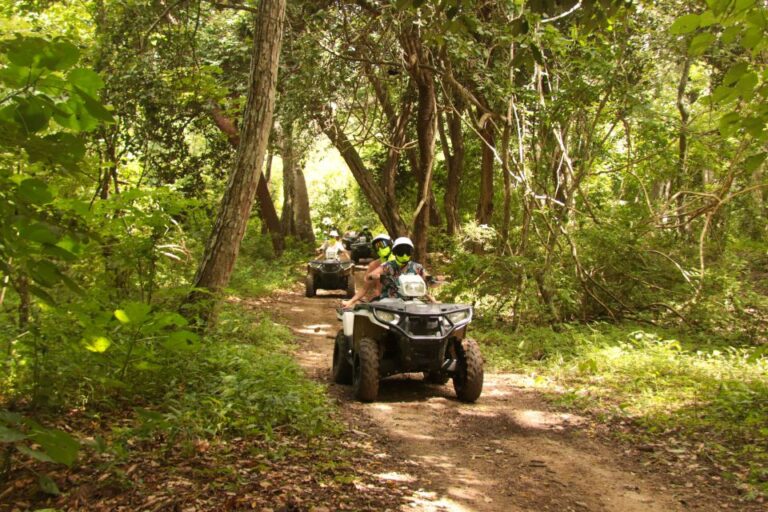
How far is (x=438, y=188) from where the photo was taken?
27.4 meters

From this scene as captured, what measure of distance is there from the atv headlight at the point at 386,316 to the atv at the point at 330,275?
10.4m

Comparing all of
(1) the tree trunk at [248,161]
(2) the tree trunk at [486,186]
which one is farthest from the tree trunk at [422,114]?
(1) the tree trunk at [248,161]

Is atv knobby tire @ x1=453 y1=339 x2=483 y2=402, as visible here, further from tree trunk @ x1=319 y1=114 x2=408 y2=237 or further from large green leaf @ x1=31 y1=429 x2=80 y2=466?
tree trunk @ x1=319 y1=114 x2=408 y2=237

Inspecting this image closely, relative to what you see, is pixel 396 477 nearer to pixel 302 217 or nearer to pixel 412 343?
pixel 412 343

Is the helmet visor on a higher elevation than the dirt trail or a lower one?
higher

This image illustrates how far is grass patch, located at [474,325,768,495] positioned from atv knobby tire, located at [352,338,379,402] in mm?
2314

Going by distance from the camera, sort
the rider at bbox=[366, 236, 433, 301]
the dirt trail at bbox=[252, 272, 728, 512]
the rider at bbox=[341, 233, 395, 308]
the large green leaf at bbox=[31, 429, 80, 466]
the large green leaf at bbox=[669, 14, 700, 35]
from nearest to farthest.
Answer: the large green leaf at bbox=[31, 429, 80, 466]
the large green leaf at bbox=[669, 14, 700, 35]
the dirt trail at bbox=[252, 272, 728, 512]
the rider at bbox=[366, 236, 433, 301]
the rider at bbox=[341, 233, 395, 308]

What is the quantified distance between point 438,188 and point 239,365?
21246 millimetres

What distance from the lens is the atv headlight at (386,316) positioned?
24.7ft

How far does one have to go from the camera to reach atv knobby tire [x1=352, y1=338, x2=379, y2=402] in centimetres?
748

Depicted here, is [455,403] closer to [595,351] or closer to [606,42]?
[595,351]

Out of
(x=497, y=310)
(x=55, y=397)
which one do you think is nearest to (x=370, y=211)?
(x=497, y=310)

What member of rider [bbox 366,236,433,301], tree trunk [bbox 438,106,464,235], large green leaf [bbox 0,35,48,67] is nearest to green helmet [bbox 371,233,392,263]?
rider [bbox 366,236,433,301]

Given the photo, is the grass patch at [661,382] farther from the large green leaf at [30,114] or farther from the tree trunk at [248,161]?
the large green leaf at [30,114]
